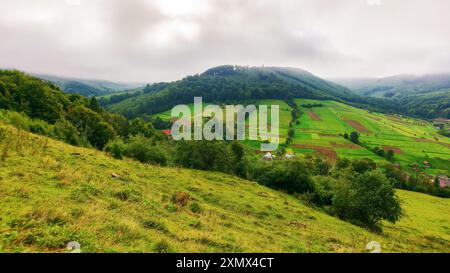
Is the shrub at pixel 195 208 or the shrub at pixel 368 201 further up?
the shrub at pixel 195 208

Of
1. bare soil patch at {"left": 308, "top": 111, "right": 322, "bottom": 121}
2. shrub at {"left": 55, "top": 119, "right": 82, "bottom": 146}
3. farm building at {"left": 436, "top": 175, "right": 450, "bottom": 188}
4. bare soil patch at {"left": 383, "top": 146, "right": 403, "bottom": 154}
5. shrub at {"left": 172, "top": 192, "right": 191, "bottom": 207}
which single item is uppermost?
bare soil patch at {"left": 308, "top": 111, "right": 322, "bottom": 121}

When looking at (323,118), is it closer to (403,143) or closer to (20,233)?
(403,143)

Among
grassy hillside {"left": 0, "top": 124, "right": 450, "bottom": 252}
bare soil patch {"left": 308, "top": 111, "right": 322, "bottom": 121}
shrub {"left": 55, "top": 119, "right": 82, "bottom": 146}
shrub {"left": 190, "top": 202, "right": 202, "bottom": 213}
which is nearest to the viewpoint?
grassy hillside {"left": 0, "top": 124, "right": 450, "bottom": 252}

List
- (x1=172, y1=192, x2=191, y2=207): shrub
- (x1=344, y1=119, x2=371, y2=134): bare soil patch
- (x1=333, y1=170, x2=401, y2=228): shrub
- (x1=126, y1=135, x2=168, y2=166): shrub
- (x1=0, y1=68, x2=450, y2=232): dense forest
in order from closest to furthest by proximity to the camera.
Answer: (x1=172, y1=192, x2=191, y2=207): shrub, (x1=333, y1=170, x2=401, y2=228): shrub, (x1=0, y1=68, x2=450, y2=232): dense forest, (x1=126, y1=135, x2=168, y2=166): shrub, (x1=344, y1=119, x2=371, y2=134): bare soil patch

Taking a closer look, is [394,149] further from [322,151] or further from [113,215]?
[113,215]

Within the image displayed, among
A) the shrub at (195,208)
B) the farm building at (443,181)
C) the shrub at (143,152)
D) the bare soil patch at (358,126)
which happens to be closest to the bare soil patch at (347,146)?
the farm building at (443,181)

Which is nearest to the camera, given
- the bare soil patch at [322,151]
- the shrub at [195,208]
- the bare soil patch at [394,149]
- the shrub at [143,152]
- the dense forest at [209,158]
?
the shrub at [195,208]

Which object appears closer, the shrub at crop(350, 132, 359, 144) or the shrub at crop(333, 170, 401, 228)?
the shrub at crop(333, 170, 401, 228)

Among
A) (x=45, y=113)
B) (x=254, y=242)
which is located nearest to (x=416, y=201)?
(x=254, y=242)

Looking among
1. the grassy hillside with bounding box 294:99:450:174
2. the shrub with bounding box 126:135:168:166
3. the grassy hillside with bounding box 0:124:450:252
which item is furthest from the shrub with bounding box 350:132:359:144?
the shrub with bounding box 126:135:168:166

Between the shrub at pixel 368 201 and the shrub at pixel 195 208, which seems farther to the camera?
the shrub at pixel 368 201

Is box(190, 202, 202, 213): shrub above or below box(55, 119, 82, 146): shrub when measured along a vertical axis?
below

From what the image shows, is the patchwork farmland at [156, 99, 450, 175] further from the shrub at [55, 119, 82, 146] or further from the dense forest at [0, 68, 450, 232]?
the shrub at [55, 119, 82, 146]

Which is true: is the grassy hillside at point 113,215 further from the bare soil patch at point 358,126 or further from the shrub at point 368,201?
the bare soil patch at point 358,126
